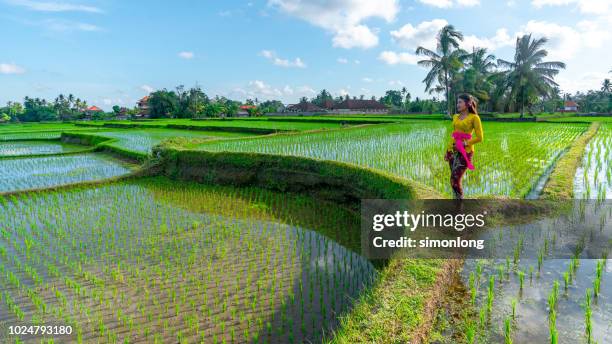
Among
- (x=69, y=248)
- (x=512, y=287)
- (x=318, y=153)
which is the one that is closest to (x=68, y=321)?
(x=69, y=248)

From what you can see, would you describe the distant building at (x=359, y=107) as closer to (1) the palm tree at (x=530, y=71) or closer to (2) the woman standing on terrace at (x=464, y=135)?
(1) the palm tree at (x=530, y=71)

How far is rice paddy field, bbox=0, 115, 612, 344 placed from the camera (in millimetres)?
2594

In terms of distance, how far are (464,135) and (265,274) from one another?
2762 mm

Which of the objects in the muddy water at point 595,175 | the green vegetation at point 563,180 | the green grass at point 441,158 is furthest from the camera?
the green grass at point 441,158

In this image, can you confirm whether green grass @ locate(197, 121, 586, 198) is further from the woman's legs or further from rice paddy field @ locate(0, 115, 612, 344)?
the woman's legs

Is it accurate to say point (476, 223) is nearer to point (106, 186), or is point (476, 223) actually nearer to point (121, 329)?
point (121, 329)

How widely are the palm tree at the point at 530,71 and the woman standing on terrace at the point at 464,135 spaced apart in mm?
22523

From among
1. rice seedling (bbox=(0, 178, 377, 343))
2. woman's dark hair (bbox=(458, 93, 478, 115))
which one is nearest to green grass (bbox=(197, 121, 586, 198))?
woman's dark hair (bbox=(458, 93, 478, 115))

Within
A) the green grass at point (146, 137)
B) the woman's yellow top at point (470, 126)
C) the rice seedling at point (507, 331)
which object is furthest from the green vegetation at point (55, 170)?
the rice seedling at point (507, 331)

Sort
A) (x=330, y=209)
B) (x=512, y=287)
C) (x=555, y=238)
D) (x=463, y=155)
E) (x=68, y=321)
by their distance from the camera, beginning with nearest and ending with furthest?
(x=512, y=287), (x=68, y=321), (x=555, y=238), (x=463, y=155), (x=330, y=209)

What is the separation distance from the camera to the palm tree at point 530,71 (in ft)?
74.9

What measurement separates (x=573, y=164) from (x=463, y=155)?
453cm

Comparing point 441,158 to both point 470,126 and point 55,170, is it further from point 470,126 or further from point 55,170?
point 55,170

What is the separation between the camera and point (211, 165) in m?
9.02
